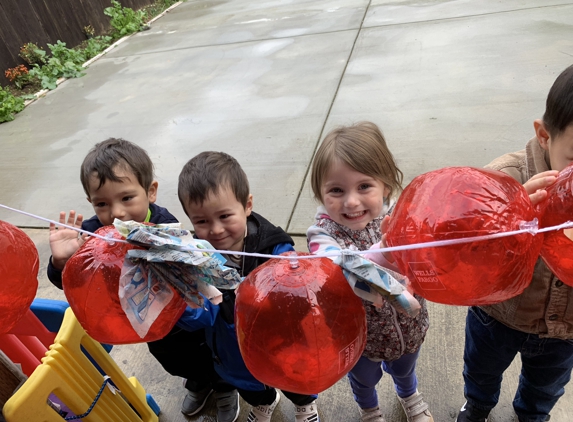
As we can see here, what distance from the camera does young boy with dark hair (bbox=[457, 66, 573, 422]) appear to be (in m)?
1.19

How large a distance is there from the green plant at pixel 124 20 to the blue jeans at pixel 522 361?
951cm

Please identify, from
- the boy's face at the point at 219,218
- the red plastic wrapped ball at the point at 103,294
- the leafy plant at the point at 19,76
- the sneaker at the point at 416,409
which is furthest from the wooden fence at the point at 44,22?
the sneaker at the point at 416,409

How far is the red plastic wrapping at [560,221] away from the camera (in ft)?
2.68

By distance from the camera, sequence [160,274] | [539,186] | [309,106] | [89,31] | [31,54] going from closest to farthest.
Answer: [539,186] → [160,274] → [309,106] → [31,54] → [89,31]

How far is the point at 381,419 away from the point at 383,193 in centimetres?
109

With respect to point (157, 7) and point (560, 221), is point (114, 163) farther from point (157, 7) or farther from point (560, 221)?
point (157, 7)

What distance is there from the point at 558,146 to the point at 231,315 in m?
1.18

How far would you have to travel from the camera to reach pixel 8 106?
6.25 meters

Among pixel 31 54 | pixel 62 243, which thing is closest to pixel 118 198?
pixel 62 243

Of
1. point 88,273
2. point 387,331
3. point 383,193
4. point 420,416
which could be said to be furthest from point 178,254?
point 420,416

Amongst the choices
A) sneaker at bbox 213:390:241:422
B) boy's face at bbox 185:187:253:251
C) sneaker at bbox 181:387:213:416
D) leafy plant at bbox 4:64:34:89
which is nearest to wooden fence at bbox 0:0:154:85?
leafy plant at bbox 4:64:34:89

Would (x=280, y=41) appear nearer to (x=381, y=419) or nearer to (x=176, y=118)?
(x=176, y=118)

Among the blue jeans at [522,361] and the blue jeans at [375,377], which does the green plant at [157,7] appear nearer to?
the blue jeans at [375,377]

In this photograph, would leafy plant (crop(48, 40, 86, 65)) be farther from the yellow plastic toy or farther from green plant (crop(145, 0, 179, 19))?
the yellow plastic toy
